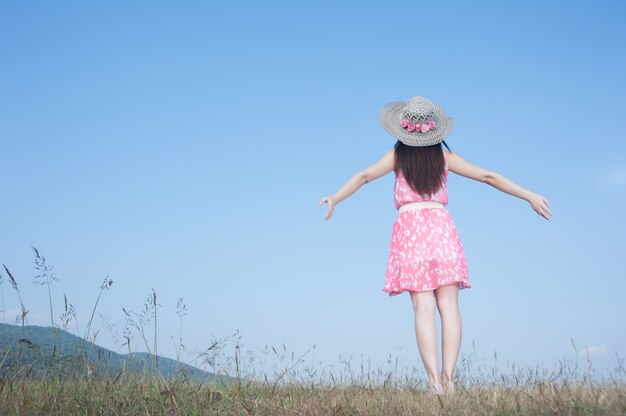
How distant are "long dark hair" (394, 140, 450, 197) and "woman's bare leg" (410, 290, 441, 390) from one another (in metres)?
1.06

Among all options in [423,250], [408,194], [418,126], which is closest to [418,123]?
[418,126]

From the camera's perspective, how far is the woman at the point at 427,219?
6922mm

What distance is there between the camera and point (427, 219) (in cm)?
709

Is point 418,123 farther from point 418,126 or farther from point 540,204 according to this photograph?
point 540,204

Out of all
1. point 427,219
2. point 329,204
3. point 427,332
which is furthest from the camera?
point 329,204

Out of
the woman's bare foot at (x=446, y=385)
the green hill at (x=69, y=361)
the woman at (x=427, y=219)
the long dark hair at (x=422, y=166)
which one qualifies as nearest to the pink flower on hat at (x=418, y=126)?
the woman at (x=427, y=219)

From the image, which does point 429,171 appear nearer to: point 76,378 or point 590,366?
point 590,366

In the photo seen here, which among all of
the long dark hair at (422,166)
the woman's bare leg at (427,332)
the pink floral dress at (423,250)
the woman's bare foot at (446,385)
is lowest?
the woman's bare foot at (446,385)

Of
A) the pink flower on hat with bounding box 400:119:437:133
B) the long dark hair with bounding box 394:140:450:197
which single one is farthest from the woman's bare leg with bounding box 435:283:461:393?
the pink flower on hat with bounding box 400:119:437:133

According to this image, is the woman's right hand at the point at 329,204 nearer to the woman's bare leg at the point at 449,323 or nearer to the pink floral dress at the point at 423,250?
the pink floral dress at the point at 423,250

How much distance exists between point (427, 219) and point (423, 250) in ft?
1.08

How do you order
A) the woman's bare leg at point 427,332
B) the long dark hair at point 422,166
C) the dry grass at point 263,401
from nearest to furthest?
the dry grass at point 263,401 < the woman's bare leg at point 427,332 < the long dark hair at point 422,166

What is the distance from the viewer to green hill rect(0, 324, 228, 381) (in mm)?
6293

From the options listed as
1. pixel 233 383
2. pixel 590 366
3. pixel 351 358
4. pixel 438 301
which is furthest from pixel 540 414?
pixel 351 358
